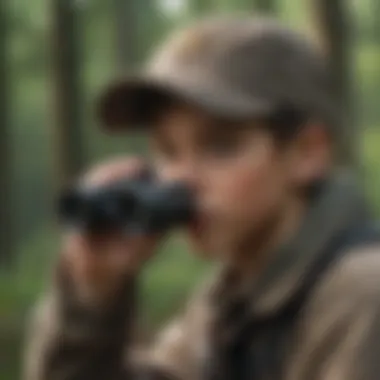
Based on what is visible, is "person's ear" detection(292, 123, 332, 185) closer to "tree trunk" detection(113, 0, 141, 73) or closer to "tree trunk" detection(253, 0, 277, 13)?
"tree trunk" detection(253, 0, 277, 13)

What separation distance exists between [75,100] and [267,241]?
5.12 meters

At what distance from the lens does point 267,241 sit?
1278mm

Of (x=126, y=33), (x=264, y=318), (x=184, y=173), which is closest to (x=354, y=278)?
(x=264, y=318)

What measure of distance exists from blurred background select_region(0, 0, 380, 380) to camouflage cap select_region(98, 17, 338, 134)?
7.97 feet

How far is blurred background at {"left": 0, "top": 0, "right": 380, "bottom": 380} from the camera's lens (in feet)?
17.4

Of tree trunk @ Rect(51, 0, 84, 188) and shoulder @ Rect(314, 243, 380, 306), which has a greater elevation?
tree trunk @ Rect(51, 0, 84, 188)

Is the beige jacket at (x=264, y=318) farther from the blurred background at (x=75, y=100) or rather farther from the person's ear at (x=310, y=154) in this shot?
the blurred background at (x=75, y=100)

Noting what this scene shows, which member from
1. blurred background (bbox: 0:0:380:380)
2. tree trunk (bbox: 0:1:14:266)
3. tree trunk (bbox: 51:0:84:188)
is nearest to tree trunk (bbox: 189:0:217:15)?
blurred background (bbox: 0:0:380:380)

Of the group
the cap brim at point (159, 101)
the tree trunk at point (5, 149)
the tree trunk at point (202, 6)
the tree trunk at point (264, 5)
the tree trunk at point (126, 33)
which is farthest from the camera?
the tree trunk at point (126, 33)

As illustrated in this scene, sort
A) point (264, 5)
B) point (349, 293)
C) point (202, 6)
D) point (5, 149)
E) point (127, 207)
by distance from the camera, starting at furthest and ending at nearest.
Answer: point (5, 149)
point (202, 6)
point (264, 5)
point (127, 207)
point (349, 293)

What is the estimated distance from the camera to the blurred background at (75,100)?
17.4 ft

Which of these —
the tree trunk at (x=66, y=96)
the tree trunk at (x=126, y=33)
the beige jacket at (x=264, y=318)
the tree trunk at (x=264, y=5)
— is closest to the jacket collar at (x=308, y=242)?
the beige jacket at (x=264, y=318)

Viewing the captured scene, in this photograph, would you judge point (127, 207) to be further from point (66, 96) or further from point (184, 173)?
point (66, 96)

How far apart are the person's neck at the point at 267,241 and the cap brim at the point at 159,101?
0.11m
